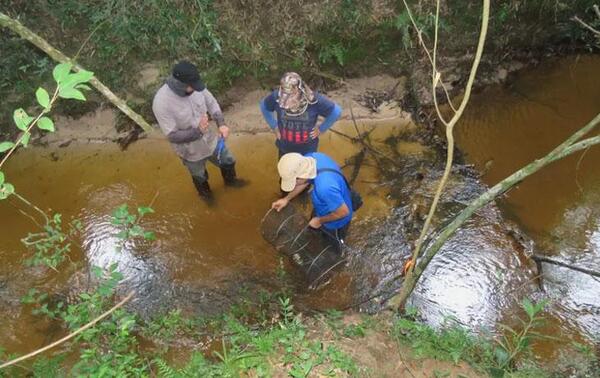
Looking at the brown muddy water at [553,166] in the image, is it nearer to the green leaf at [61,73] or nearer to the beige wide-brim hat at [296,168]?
the beige wide-brim hat at [296,168]

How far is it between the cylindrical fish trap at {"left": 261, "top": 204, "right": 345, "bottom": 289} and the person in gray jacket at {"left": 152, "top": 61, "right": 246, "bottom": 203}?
1.05 m

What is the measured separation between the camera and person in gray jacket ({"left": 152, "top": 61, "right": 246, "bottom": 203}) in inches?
161

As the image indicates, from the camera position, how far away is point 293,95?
423 centimetres

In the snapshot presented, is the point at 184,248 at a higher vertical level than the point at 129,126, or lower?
lower

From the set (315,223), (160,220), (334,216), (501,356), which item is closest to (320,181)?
(334,216)

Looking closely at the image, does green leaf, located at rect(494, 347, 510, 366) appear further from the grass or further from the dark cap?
the grass

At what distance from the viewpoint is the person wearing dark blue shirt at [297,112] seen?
13.9ft

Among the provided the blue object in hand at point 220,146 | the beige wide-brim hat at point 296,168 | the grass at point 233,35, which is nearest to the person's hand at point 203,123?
the blue object in hand at point 220,146

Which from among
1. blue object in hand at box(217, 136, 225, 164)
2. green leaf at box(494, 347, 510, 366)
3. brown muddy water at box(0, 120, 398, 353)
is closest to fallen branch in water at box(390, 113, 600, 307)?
green leaf at box(494, 347, 510, 366)

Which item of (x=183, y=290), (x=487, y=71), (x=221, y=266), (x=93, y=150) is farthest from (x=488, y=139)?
(x=93, y=150)

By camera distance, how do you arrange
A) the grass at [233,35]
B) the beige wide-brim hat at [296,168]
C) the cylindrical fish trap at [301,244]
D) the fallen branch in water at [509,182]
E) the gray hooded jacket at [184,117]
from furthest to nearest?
the grass at [233,35]
the cylindrical fish trap at [301,244]
the gray hooded jacket at [184,117]
the beige wide-brim hat at [296,168]
the fallen branch in water at [509,182]

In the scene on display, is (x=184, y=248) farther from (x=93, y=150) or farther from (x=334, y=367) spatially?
(x=334, y=367)

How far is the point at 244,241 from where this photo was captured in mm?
5477

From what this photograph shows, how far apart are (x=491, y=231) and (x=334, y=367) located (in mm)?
3006
